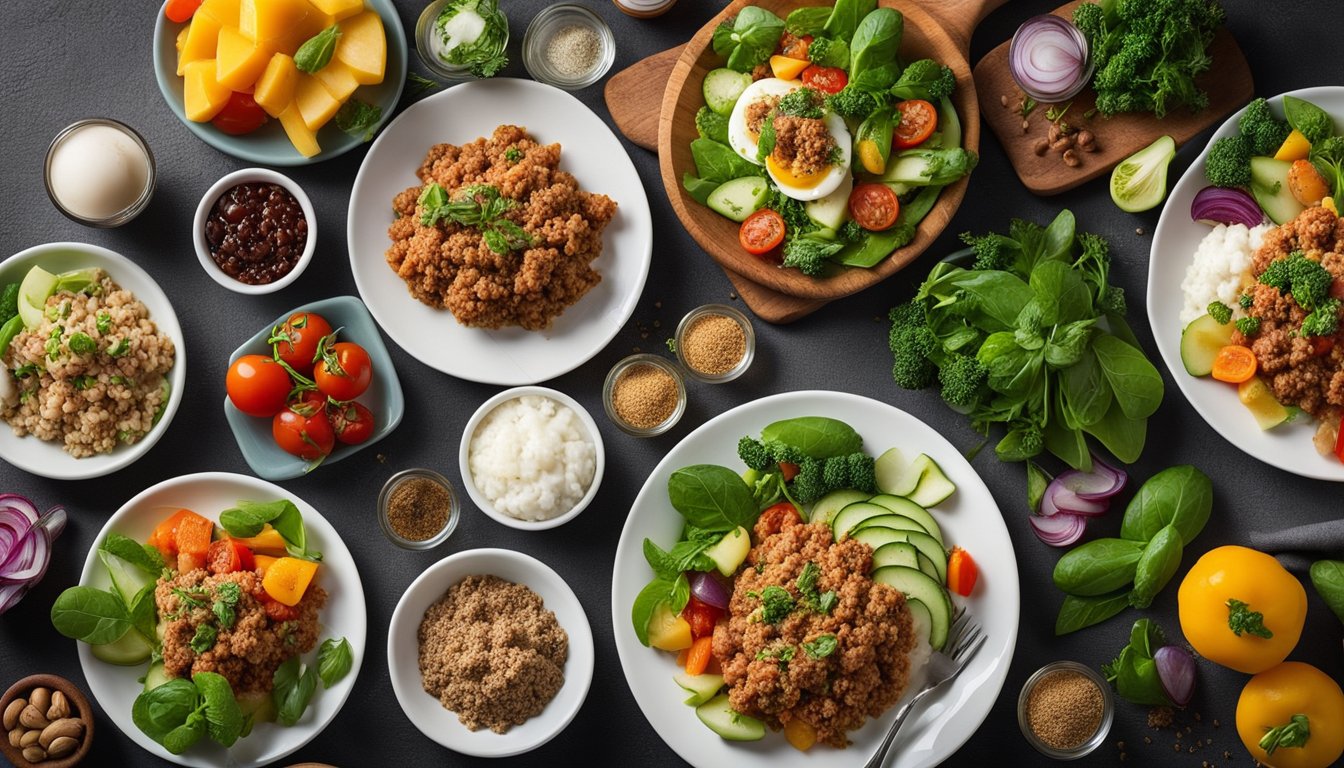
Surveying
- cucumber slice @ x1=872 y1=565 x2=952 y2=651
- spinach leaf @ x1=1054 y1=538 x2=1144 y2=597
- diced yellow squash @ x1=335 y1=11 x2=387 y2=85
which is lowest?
spinach leaf @ x1=1054 y1=538 x2=1144 y2=597

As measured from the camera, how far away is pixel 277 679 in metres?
3.40

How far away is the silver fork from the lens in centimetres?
327

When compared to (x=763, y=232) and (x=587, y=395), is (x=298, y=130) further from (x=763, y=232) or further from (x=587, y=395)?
(x=763, y=232)

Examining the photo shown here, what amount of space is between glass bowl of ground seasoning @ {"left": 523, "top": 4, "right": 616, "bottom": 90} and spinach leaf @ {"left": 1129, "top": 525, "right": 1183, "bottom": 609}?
8.34 feet

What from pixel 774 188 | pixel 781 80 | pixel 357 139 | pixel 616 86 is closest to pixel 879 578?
pixel 774 188

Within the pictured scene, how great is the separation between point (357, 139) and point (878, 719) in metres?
2.71

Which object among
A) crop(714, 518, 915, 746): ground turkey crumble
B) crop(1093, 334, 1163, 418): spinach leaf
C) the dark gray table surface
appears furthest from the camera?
the dark gray table surface

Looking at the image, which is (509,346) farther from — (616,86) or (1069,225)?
(1069,225)

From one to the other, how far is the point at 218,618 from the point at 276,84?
1.80 m

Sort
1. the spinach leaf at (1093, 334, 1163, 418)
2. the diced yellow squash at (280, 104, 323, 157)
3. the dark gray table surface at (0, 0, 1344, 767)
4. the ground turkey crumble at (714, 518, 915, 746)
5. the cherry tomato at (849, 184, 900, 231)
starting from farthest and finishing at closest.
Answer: the dark gray table surface at (0, 0, 1344, 767) → the diced yellow squash at (280, 104, 323, 157) → the cherry tomato at (849, 184, 900, 231) → the spinach leaf at (1093, 334, 1163, 418) → the ground turkey crumble at (714, 518, 915, 746)

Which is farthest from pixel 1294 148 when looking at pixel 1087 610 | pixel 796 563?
pixel 796 563

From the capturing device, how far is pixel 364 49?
3436 millimetres

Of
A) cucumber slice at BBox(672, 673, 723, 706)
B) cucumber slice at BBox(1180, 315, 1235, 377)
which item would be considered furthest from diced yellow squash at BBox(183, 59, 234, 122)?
cucumber slice at BBox(1180, 315, 1235, 377)

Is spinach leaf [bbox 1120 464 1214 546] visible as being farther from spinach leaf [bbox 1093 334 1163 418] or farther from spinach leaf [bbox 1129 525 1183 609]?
spinach leaf [bbox 1093 334 1163 418]
